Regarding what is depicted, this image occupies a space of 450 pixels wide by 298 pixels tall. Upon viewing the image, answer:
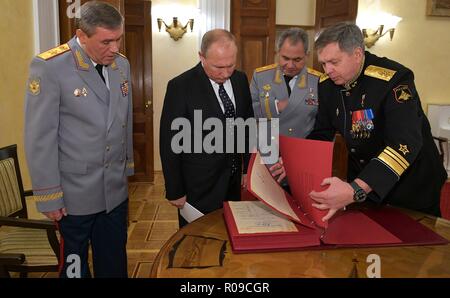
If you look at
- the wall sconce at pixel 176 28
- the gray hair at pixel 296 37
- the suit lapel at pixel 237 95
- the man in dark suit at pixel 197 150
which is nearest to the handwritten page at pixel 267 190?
the man in dark suit at pixel 197 150

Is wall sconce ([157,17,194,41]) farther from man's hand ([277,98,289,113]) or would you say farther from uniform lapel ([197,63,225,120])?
uniform lapel ([197,63,225,120])

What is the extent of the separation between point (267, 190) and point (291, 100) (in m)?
1.38

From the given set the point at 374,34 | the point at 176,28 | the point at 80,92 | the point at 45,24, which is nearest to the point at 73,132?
the point at 80,92

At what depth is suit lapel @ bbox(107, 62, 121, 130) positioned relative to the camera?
191cm

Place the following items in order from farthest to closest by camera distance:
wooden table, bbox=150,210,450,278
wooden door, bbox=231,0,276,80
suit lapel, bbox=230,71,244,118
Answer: wooden door, bbox=231,0,276,80
suit lapel, bbox=230,71,244,118
wooden table, bbox=150,210,450,278

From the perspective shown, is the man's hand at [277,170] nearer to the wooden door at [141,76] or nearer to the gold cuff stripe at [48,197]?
the gold cuff stripe at [48,197]

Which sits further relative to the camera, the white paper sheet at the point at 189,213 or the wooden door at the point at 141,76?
the wooden door at the point at 141,76

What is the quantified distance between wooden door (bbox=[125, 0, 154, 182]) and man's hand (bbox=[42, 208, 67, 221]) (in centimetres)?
436

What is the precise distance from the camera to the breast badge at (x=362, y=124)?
1.75 meters

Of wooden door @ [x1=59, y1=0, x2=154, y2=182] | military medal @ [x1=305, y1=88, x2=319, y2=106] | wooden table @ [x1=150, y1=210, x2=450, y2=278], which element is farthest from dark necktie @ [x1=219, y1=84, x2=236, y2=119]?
wooden door @ [x1=59, y1=0, x2=154, y2=182]

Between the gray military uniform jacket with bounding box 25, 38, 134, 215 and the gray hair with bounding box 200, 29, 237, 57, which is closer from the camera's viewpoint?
the gray military uniform jacket with bounding box 25, 38, 134, 215

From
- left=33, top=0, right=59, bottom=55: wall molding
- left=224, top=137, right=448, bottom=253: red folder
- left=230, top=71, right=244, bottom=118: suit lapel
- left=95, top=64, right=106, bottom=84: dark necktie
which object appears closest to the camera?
left=224, top=137, right=448, bottom=253: red folder

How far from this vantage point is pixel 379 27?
606 centimetres

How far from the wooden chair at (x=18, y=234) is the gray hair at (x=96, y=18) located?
1038 millimetres
